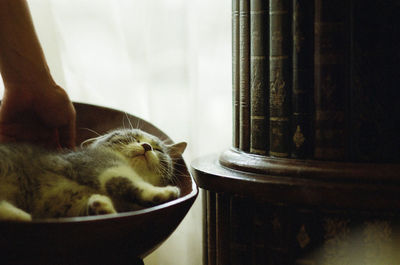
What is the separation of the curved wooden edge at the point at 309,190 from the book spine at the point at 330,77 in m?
0.07

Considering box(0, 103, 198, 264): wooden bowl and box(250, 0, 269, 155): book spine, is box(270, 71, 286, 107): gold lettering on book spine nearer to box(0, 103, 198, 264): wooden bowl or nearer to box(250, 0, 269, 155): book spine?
box(250, 0, 269, 155): book spine

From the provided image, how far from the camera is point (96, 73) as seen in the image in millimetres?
1423

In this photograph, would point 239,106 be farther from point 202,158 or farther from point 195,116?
Answer: point 195,116

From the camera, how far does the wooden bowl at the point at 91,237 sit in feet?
2.07

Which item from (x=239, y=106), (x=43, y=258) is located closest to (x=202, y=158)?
(x=239, y=106)

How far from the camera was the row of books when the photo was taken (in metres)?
0.83

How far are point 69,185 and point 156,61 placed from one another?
Result: 687mm

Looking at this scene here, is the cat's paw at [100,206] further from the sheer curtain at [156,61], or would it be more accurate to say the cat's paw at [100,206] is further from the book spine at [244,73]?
the sheer curtain at [156,61]

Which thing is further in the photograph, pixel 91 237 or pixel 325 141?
pixel 325 141

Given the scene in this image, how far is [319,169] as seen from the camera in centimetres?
86

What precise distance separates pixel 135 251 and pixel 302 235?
303mm

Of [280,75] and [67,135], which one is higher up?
[280,75]

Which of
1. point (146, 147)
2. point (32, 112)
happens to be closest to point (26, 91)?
point (32, 112)

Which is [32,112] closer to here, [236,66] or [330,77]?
[236,66]
